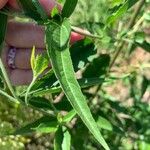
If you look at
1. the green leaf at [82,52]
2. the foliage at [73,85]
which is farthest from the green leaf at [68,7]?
the green leaf at [82,52]

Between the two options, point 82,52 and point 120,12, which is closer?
point 120,12

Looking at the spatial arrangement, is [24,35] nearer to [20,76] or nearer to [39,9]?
[20,76]

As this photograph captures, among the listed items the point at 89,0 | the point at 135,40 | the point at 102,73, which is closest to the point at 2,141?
the point at 102,73

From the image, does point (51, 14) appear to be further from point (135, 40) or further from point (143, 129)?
point (143, 129)

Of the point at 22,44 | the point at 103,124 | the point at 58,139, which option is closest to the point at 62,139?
the point at 58,139

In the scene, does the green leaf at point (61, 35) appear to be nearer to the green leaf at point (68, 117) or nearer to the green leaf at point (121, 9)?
the green leaf at point (121, 9)

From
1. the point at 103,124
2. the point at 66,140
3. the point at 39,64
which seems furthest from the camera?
the point at 103,124
